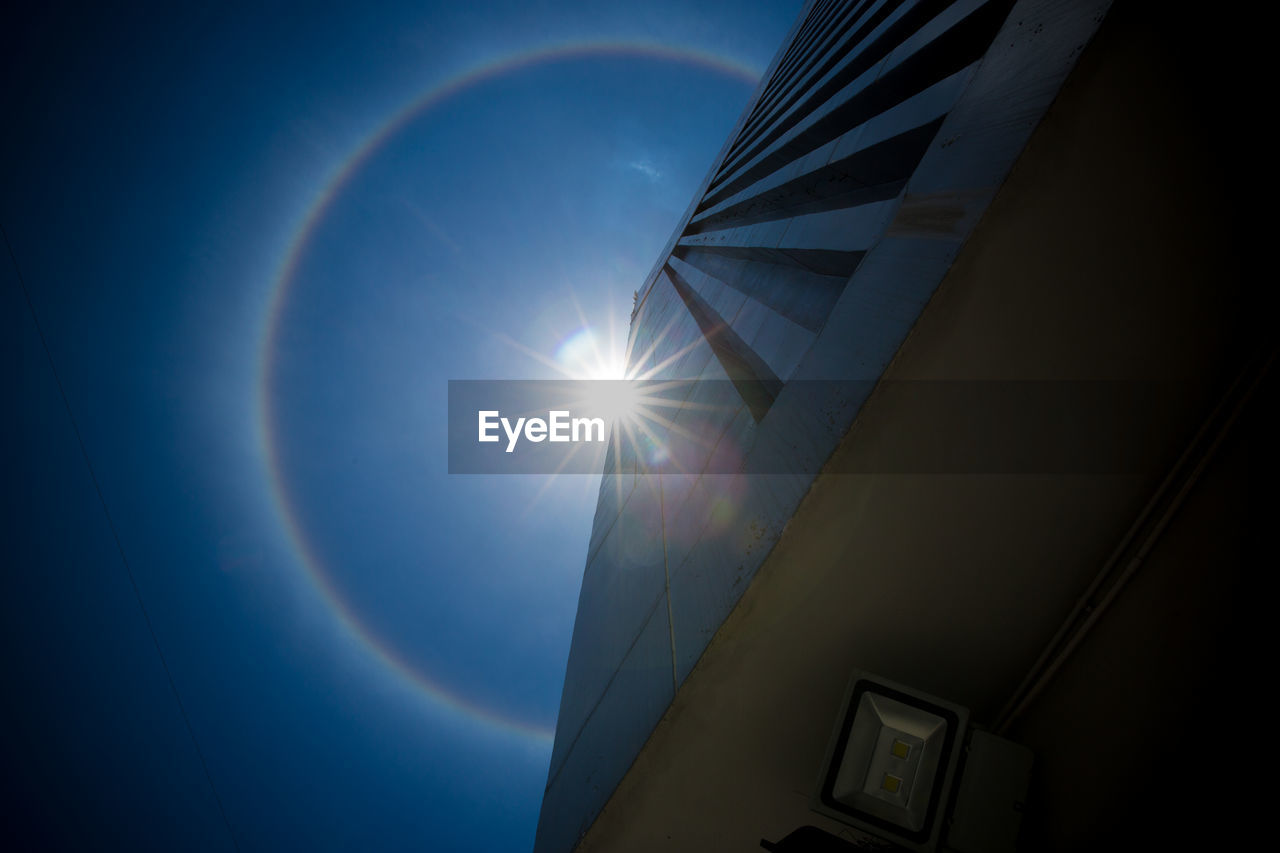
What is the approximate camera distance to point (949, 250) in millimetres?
1696

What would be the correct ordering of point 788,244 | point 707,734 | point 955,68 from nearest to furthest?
point 707,734 < point 955,68 < point 788,244

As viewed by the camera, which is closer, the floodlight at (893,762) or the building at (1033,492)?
the building at (1033,492)

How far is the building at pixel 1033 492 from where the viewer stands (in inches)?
63.6

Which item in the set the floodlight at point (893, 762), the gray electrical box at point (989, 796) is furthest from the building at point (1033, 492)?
the gray electrical box at point (989, 796)

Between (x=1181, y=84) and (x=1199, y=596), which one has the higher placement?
(x=1181, y=84)

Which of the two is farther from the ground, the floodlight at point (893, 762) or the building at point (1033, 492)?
the building at point (1033, 492)

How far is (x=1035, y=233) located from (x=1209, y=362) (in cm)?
102

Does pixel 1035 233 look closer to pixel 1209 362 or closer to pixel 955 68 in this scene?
pixel 1209 362

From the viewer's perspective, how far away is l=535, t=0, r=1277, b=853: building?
1616 millimetres

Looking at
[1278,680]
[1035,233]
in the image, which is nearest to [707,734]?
[1278,680]

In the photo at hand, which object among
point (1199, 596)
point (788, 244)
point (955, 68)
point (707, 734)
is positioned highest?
point (955, 68)

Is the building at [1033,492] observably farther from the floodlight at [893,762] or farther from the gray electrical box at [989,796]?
the gray electrical box at [989,796]

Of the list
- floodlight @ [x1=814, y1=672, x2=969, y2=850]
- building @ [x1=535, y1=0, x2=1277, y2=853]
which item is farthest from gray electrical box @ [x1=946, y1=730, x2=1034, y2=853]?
building @ [x1=535, y1=0, x2=1277, y2=853]

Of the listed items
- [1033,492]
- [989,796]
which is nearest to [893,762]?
[989,796]
